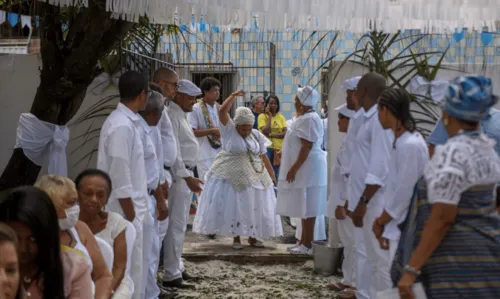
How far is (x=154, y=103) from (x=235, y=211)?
3810 millimetres

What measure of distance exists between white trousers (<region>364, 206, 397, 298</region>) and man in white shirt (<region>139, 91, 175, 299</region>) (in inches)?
67.1

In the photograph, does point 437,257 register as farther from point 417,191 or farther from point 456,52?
point 456,52

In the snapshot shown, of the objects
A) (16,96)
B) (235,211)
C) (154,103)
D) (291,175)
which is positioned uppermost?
(154,103)

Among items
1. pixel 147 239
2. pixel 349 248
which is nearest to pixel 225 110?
pixel 349 248

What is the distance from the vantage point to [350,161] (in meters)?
8.12

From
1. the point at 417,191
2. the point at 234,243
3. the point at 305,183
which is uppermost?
the point at 417,191

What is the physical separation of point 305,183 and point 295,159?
0.31m

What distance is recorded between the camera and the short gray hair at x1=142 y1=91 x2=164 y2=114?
25.2 feet

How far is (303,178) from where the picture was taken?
11078mm

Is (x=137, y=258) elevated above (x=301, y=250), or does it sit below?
above

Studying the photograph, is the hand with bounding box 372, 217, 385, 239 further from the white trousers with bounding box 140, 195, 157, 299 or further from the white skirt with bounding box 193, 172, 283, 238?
the white skirt with bounding box 193, 172, 283, 238

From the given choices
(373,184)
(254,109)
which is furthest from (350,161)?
(254,109)

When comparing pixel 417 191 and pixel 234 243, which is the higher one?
pixel 417 191

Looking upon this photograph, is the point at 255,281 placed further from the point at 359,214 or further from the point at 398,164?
the point at 398,164
